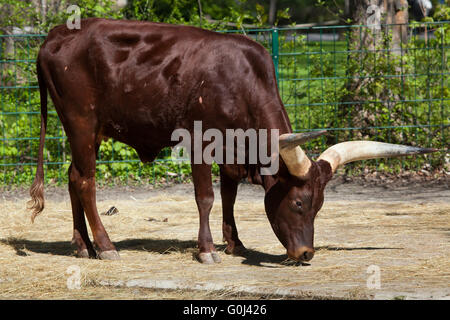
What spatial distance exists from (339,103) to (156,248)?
4.22m

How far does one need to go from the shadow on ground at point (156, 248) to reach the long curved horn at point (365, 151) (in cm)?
81

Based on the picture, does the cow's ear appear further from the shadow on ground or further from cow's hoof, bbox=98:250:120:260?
cow's hoof, bbox=98:250:120:260

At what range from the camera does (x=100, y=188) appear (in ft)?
32.8

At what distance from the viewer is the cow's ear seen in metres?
5.55

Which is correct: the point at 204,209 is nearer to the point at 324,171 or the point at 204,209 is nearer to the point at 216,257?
the point at 216,257

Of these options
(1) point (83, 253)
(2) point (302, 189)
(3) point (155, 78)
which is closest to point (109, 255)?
(1) point (83, 253)

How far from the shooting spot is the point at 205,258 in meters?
5.79

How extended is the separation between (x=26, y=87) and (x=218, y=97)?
4713 mm

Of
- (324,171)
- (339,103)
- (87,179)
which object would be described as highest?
(339,103)

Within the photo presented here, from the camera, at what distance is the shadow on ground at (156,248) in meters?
5.90

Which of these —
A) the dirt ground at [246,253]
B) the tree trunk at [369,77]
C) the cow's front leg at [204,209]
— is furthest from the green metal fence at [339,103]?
the cow's front leg at [204,209]

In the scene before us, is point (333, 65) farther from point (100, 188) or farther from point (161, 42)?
point (161, 42)

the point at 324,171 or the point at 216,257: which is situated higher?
the point at 324,171

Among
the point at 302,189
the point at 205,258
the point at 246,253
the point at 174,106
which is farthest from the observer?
the point at 246,253
